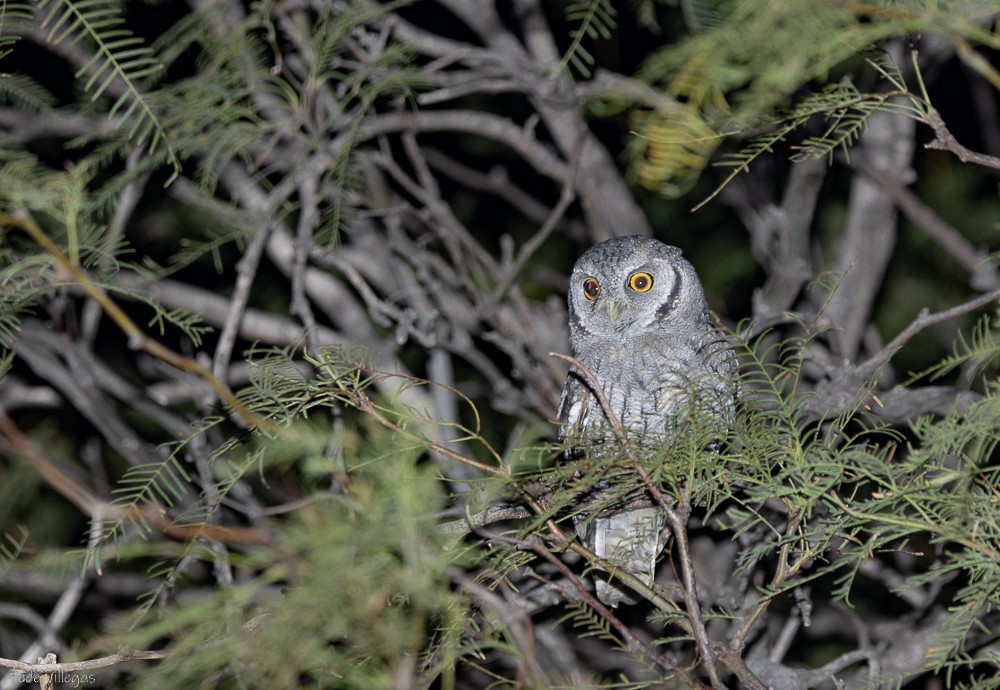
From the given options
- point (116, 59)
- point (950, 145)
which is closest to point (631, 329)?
point (950, 145)

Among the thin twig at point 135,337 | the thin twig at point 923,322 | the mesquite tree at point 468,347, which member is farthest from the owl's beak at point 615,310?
the thin twig at point 135,337

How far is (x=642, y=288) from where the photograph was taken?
325cm

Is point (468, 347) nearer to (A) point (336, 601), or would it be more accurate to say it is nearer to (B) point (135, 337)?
(B) point (135, 337)

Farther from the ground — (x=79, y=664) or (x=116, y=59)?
(x=116, y=59)

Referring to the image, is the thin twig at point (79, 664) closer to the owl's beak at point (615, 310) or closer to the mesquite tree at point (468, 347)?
the mesquite tree at point (468, 347)

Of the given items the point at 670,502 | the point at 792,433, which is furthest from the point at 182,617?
the point at 792,433

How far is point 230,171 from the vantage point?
4.23 meters

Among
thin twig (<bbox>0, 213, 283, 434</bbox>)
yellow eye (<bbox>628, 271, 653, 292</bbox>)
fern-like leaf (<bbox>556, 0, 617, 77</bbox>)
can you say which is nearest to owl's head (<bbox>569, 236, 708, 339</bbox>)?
yellow eye (<bbox>628, 271, 653, 292</bbox>)

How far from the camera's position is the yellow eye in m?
3.24

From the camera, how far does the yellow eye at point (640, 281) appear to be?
3.24 m

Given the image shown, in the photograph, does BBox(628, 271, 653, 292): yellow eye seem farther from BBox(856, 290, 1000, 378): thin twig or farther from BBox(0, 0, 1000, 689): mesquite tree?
BBox(856, 290, 1000, 378): thin twig

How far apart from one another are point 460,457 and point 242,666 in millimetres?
522

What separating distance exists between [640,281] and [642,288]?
26mm

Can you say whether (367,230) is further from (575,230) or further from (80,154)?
(80,154)
